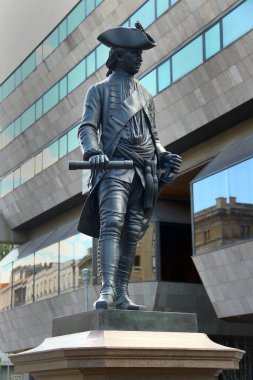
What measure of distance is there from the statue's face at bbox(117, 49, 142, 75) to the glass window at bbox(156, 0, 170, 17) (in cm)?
2464

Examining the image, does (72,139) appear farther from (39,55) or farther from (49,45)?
(39,55)

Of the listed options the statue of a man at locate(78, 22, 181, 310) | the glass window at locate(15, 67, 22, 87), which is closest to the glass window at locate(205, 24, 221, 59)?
the statue of a man at locate(78, 22, 181, 310)

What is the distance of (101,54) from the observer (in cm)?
3806

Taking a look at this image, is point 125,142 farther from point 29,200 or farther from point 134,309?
point 29,200

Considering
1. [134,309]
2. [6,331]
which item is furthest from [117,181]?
[6,331]

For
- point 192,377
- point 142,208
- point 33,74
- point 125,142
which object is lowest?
point 192,377

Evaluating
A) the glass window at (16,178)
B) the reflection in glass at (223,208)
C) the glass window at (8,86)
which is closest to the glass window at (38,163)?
the glass window at (16,178)

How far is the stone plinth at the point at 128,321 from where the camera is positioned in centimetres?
670

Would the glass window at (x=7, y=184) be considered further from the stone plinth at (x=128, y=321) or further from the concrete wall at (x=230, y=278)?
the stone plinth at (x=128, y=321)

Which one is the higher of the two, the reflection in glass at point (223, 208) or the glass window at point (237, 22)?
the glass window at point (237, 22)

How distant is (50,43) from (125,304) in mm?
38135

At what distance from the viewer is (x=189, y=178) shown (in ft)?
112

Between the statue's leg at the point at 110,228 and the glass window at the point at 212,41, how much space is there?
2164 cm

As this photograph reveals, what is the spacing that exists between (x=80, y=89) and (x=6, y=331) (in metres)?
17.2
